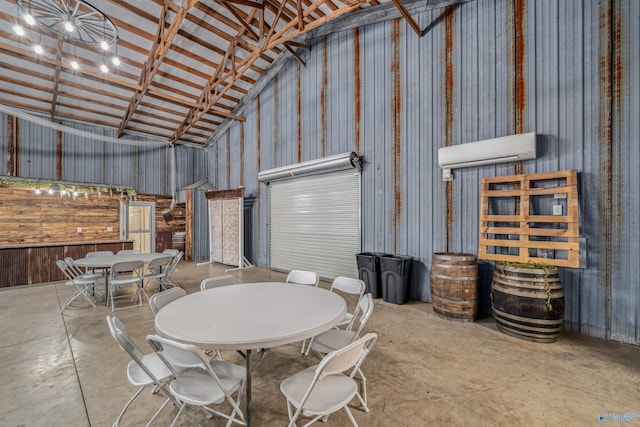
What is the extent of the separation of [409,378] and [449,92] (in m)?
4.27

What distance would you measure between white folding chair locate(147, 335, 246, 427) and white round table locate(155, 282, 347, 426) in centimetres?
8

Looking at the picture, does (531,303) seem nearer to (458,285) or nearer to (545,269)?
(545,269)

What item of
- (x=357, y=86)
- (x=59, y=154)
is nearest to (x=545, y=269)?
(x=357, y=86)

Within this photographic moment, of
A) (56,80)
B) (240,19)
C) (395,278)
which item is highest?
(240,19)

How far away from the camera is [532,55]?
362 cm

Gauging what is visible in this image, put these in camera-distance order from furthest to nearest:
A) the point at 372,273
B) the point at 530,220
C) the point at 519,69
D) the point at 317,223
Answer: the point at 317,223, the point at 372,273, the point at 519,69, the point at 530,220

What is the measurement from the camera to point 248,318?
176cm

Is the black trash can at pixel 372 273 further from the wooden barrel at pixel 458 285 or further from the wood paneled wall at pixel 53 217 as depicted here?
the wood paneled wall at pixel 53 217

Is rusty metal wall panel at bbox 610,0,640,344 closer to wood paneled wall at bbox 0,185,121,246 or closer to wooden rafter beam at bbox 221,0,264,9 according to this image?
wooden rafter beam at bbox 221,0,264,9

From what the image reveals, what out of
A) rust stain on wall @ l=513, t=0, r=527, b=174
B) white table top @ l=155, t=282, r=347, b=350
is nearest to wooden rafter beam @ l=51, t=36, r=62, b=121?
white table top @ l=155, t=282, r=347, b=350

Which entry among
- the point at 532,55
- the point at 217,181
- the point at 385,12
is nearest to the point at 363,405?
the point at 532,55

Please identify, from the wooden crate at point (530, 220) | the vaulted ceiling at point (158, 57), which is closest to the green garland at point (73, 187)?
the vaulted ceiling at point (158, 57)

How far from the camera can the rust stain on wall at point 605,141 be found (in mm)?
3102

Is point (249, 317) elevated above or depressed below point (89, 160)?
below
